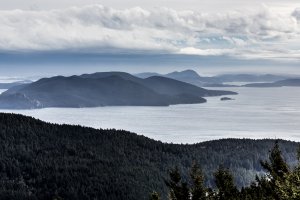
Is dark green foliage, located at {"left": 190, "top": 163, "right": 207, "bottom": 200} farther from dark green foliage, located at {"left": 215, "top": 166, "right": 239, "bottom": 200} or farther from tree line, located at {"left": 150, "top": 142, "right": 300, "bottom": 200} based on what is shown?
dark green foliage, located at {"left": 215, "top": 166, "right": 239, "bottom": 200}

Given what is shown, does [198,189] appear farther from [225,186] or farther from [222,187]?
[222,187]

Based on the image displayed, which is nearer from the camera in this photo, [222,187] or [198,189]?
[198,189]

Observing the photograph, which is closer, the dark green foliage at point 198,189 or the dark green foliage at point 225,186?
the dark green foliage at point 198,189

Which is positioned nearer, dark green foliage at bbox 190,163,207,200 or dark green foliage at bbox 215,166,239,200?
dark green foliage at bbox 190,163,207,200

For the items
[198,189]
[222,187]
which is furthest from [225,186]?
[198,189]

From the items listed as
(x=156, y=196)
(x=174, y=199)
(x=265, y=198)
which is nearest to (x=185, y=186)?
(x=174, y=199)

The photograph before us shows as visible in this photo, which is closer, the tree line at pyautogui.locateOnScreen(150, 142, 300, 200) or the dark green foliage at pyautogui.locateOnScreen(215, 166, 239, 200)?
the tree line at pyautogui.locateOnScreen(150, 142, 300, 200)

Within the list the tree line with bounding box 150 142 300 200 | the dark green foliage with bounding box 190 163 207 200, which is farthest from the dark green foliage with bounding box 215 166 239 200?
the dark green foliage with bounding box 190 163 207 200

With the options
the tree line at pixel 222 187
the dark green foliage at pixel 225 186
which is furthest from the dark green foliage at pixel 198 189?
the dark green foliage at pixel 225 186

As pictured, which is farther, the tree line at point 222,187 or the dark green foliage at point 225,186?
the dark green foliage at point 225,186

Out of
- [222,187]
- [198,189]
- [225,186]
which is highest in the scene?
[198,189]

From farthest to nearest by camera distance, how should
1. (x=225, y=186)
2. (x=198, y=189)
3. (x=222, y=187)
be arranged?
(x=222, y=187) < (x=225, y=186) < (x=198, y=189)

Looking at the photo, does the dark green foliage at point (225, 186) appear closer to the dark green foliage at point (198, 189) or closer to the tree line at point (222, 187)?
the tree line at point (222, 187)
